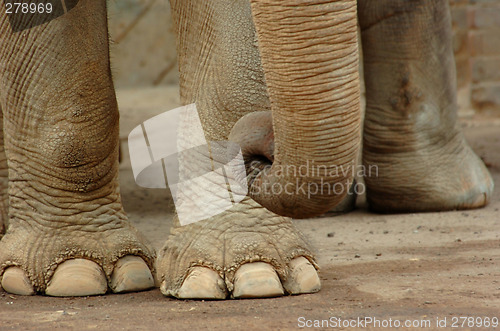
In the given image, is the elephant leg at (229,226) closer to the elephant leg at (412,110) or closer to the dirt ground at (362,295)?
the dirt ground at (362,295)

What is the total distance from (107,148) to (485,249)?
1.17 m

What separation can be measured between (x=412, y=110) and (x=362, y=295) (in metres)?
1.41

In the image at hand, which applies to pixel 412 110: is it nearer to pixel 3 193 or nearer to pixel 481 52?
pixel 3 193

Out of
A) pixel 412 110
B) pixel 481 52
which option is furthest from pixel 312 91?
pixel 481 52

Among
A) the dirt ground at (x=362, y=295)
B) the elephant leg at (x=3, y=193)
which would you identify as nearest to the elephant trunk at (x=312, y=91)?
the dirt ground at (x=362, y=295)

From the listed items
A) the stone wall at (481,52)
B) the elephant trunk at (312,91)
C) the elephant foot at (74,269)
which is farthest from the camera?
the stone wall at (481,52)

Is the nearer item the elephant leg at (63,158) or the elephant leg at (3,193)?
the elephant leg at (63,158)

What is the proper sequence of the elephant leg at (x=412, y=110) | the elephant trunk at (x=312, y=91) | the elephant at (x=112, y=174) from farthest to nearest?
the elephant leg at (x=412, y=110) < the elephant at (x=112, y=174) < the elephant trunk at (x=312, y=91)

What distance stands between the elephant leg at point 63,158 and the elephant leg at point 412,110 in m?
1.31

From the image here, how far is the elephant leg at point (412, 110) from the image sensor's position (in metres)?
3.30

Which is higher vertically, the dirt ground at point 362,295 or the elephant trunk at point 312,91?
the elephant trunk at point 312,91

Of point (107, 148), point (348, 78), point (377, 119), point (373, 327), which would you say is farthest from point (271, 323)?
point (377, 119)

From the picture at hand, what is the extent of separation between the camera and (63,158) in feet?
7.52

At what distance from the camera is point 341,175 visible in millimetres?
1510
